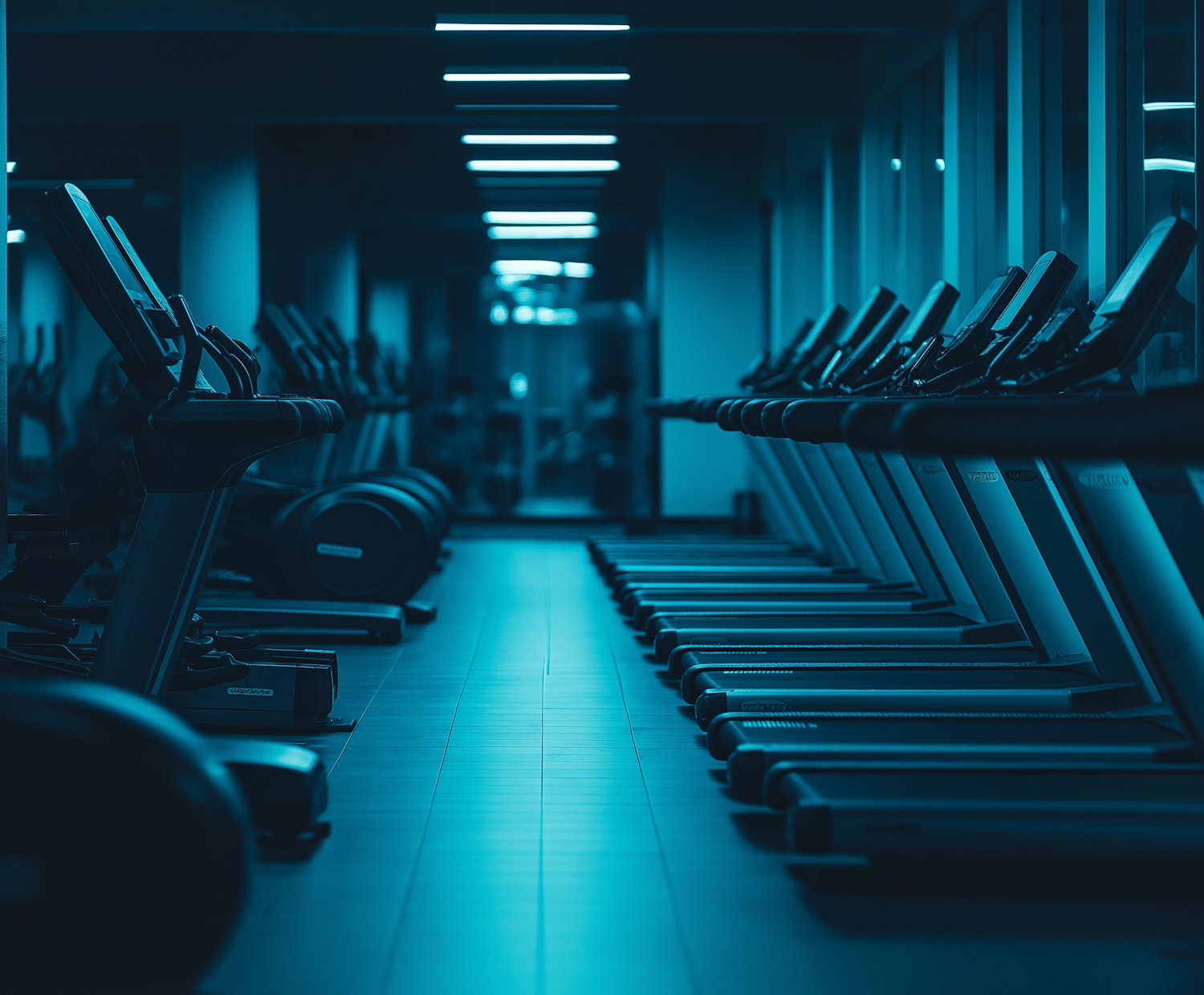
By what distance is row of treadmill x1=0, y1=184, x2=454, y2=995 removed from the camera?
5.27ft

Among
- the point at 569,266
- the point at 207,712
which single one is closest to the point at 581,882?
the point at 207,712

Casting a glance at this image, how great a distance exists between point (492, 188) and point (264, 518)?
583 centimetres

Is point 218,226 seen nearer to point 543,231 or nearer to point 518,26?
point 518,26

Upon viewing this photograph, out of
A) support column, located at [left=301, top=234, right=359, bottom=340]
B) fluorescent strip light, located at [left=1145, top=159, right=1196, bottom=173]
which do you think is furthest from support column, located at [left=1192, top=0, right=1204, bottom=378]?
support column, located at [left=301, top=234, right=359, bottom=340]

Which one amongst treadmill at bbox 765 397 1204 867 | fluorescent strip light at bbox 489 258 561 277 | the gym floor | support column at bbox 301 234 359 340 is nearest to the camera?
the gym floor

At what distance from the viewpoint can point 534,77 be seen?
23.9ft

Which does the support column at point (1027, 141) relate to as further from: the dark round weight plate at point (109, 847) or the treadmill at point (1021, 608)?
the dark round weight plate at point (109, 847)

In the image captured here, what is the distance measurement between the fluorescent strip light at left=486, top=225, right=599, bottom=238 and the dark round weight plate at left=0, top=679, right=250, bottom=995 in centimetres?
998

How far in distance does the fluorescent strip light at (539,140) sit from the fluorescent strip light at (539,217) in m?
1.68

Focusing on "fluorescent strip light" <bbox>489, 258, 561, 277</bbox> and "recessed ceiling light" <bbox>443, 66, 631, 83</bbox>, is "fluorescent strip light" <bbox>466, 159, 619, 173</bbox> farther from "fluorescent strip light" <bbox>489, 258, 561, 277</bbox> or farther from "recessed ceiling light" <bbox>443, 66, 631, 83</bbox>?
"recessed ceiling light" <bbox>443, 66, 631, 83</bbox>

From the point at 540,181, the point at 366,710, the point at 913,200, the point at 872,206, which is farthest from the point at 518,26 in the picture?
the point at 540,181

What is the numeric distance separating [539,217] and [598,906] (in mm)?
9437

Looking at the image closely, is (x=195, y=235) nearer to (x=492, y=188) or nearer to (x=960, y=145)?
(x=492, y=188)

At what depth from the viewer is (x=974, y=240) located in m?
5.77
